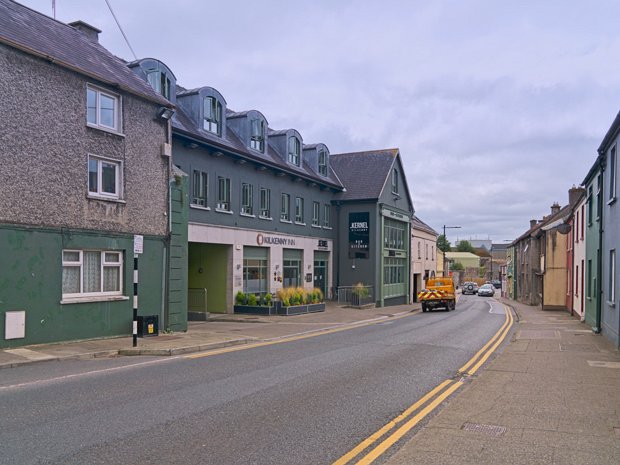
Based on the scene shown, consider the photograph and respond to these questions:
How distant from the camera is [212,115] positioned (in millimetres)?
26734

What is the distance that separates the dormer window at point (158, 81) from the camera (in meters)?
23.8

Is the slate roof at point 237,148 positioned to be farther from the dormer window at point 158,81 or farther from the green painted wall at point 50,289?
the green painted wall at point 50,289

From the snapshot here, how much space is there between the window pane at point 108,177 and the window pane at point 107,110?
3.81 feet

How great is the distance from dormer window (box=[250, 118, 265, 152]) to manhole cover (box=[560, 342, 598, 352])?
729 inches

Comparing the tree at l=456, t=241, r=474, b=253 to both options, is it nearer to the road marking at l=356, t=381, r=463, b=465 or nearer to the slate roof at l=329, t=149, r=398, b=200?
the slate roof at l=329, t=149, r=398, b=200

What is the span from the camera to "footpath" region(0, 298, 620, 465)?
20.0ft

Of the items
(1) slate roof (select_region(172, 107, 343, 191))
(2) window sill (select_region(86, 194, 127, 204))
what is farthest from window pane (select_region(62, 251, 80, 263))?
(1) slate roof (select_region(172, 107, 343, 191))

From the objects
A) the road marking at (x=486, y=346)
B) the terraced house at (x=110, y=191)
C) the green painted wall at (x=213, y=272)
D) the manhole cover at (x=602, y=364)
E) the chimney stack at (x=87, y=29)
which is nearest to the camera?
the manhole cover at (x=602, y=364)

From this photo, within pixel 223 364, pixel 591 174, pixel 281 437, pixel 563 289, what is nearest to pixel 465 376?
pixel 223 364

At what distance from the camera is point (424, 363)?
12.6 m

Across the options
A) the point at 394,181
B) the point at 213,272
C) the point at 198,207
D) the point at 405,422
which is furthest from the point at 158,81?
the point at 394,181

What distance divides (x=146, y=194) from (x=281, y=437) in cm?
1267

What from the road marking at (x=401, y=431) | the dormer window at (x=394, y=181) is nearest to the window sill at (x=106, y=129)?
the road marking at (x=401, y=431)

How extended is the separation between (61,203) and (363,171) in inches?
1091
